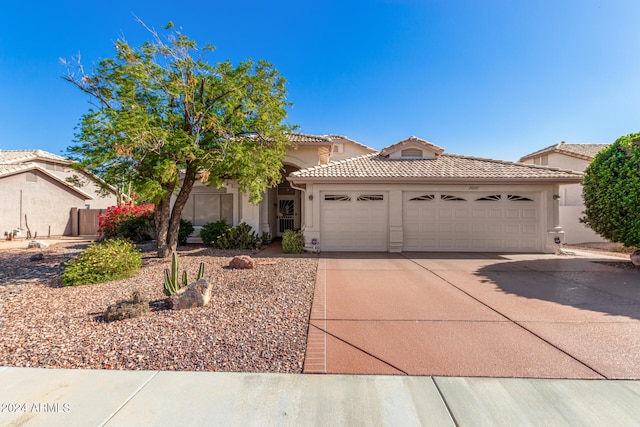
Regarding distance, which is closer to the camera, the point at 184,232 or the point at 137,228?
the point at 184,232

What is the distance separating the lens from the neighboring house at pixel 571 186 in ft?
54.3

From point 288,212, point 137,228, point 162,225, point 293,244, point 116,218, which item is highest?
point 288,212

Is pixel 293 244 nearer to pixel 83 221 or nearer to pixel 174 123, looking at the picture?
pixel 174 123

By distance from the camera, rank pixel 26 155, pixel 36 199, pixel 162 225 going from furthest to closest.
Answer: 1. pixel 26 155
2. pixel 36 199
3. pixel 162 225

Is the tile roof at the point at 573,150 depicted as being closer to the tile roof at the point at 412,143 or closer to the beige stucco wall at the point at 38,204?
the tile roof at the point at 412,143

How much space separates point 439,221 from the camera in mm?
12758

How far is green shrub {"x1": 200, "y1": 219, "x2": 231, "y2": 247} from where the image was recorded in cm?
1355

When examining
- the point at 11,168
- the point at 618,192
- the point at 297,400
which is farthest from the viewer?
the point at 11,168

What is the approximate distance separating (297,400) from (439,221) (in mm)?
11314

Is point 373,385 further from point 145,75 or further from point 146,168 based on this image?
point 145,75

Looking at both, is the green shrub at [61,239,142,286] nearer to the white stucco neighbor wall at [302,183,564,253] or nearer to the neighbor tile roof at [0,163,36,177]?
the white stucco neighbor wall at [302,183,564,253]

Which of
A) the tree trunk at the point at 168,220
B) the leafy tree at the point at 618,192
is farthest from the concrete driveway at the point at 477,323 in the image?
the tree trunk at the point at 168,220

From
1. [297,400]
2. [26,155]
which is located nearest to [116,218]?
[297,400]

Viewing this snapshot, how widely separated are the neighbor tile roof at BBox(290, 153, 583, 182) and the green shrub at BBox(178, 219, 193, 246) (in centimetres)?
593
